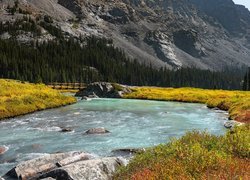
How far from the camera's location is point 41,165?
1939 cm

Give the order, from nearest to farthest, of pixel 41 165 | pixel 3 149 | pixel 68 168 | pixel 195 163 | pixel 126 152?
1. pixel 195 163
2. pixel 68 168
3. pixel 41 165
4. pixel 126 152
5. pixel 3 149

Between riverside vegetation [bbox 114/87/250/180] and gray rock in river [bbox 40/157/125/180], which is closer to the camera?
riverside vegetation [bbox 114/87/250/180]

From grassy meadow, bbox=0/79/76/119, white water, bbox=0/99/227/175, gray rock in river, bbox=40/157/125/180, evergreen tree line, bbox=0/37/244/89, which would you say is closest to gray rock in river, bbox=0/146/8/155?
white water, bbox=0/99/227/175

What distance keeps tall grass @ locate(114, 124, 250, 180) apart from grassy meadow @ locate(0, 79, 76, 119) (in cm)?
3534

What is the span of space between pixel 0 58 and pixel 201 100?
3716 inches

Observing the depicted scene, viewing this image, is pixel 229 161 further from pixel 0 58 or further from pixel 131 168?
pixel 0 58

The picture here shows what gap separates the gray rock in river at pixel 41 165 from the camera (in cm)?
1847

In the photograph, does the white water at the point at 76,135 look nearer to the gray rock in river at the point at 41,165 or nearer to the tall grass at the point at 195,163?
the gray rock in river at the point at 41,165

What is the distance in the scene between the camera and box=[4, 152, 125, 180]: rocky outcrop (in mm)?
15784

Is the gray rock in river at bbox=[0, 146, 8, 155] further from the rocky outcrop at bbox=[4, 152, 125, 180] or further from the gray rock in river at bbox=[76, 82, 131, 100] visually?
the gray rock in river at bbox=[76, 82, 131, 100]

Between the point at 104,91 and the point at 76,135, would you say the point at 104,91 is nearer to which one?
the point at 104,91

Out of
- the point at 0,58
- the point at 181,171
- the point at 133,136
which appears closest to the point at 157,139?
the point at 133,136

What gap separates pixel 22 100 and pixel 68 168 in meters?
40.3

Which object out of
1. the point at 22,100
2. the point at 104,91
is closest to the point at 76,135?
the point at 22,100
